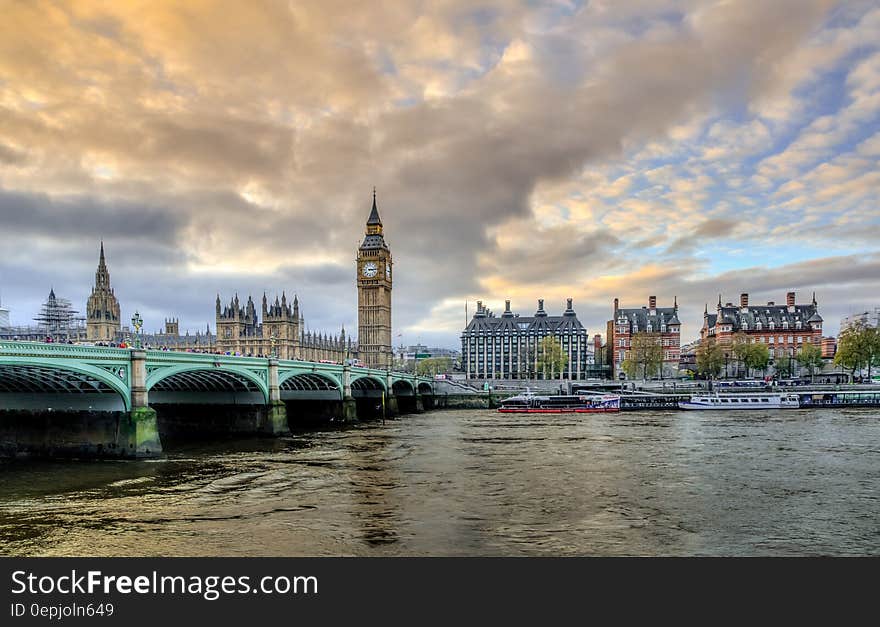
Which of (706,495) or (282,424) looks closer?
(706,495)

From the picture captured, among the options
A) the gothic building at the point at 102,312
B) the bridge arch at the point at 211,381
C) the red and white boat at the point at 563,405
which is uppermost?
the gothic building at the point at 102,312

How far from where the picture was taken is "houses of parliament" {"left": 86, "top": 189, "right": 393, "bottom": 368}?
490ft

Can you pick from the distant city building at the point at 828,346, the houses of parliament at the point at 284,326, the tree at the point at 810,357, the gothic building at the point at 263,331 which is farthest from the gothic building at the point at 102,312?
the distant city building at the point at 828,346

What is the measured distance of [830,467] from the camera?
31.5m

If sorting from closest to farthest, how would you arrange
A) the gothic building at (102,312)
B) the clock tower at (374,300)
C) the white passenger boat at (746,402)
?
the white passenger boat at (746,402), the gothic building at (102,312), the clock tower at (374,300)

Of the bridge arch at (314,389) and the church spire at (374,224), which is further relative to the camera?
the church spire at (374,224)

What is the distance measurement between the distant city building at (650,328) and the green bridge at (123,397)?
109412 millimetres

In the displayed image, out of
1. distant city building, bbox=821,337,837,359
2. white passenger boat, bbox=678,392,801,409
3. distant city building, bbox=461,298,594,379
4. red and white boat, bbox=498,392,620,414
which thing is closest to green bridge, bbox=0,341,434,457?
red and white boat, bbox=498,392,620,414

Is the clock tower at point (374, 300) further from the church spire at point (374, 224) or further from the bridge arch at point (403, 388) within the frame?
the bridge arch at point (403, 388)

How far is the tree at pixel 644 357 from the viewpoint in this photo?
126m

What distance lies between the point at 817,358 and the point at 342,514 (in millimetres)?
121190

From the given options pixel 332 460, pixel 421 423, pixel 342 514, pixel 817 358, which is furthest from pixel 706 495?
pixel 817 358

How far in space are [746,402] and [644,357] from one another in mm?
47248
